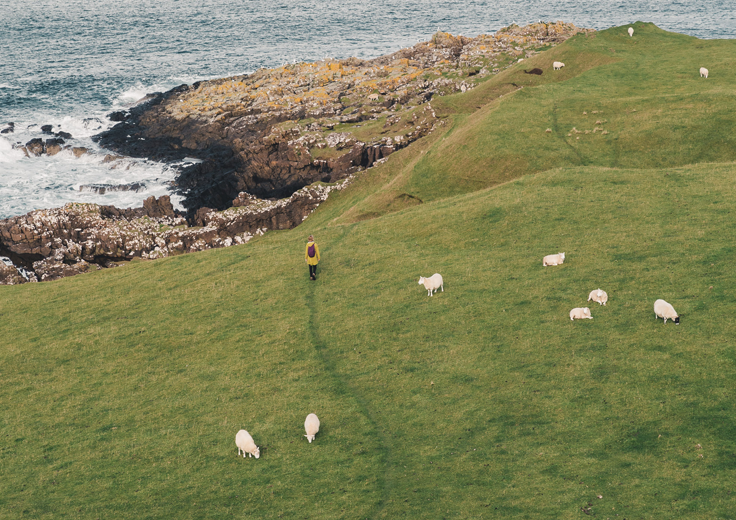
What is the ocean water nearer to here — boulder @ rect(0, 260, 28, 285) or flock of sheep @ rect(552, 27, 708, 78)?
boulder @ rect(0, 260, 28, 285)

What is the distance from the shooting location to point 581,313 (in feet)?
86.1

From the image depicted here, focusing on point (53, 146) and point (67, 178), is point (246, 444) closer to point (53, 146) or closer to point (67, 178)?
point (67, 178)

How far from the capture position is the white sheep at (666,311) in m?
24.6

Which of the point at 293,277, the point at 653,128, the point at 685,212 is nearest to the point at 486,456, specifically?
the point at 293,277

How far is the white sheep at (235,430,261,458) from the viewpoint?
21531mm

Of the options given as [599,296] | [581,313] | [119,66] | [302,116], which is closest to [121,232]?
[302,116]

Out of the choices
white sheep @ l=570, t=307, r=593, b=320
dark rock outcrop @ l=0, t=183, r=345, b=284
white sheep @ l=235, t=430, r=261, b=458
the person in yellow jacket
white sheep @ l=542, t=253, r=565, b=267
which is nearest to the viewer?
white sheep @ l=235, t=430, r=261, b=458

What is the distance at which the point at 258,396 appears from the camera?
2516 centimetres

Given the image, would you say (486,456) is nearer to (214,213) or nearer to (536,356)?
(536,356)

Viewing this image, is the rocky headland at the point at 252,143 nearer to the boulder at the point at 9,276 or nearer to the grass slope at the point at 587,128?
the boulder at the point at 9,276

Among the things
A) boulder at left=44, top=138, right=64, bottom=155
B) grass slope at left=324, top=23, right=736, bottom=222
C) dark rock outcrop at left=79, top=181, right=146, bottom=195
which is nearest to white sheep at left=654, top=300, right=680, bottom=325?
grass slope at left=324, top=23, right=736, bottom=222

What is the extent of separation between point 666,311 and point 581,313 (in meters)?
3.43

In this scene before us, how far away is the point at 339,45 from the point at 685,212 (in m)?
151

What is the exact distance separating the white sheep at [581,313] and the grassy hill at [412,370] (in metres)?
0.30
